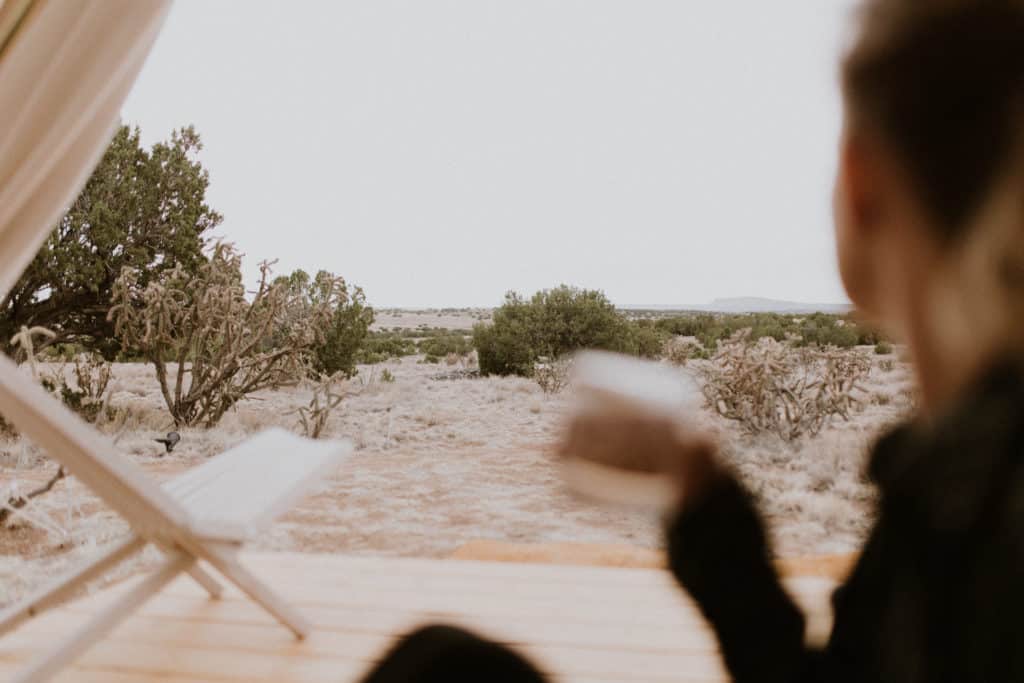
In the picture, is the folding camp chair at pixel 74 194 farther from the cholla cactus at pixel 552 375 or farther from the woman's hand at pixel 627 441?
the cholla cactus at pixel 552 375

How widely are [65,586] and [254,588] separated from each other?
0.30 meters

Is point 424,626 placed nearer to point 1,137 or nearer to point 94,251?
point 1,137

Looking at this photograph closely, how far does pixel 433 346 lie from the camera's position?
706cm

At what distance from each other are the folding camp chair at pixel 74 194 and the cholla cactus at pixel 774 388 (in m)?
2.94

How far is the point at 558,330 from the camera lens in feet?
16.9

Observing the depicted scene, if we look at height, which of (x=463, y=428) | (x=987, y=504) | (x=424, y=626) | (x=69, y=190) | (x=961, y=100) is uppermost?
(x=69, y=190)

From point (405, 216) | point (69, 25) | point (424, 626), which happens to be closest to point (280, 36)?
point (405, 216)

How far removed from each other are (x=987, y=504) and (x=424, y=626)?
38 cm

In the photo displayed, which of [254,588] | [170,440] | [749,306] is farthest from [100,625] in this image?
[749,306]

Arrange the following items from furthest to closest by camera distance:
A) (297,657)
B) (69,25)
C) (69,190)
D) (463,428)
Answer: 1. (463,428)
2. (69,190)
3. (69,25)
4. (297,657)

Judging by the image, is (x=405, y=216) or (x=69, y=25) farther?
(x=405, y=216)

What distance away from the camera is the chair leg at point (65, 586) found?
121 centimetres

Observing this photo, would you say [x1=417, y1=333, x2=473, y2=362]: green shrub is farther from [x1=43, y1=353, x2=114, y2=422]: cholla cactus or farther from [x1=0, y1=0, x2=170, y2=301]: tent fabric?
[x1=0, y1=0, x2=170, y2=301]: tent fabric

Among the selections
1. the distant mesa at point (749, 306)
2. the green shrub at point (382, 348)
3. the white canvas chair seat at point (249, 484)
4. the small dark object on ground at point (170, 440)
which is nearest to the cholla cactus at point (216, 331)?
the small dark object on ground at point (170, 440)
